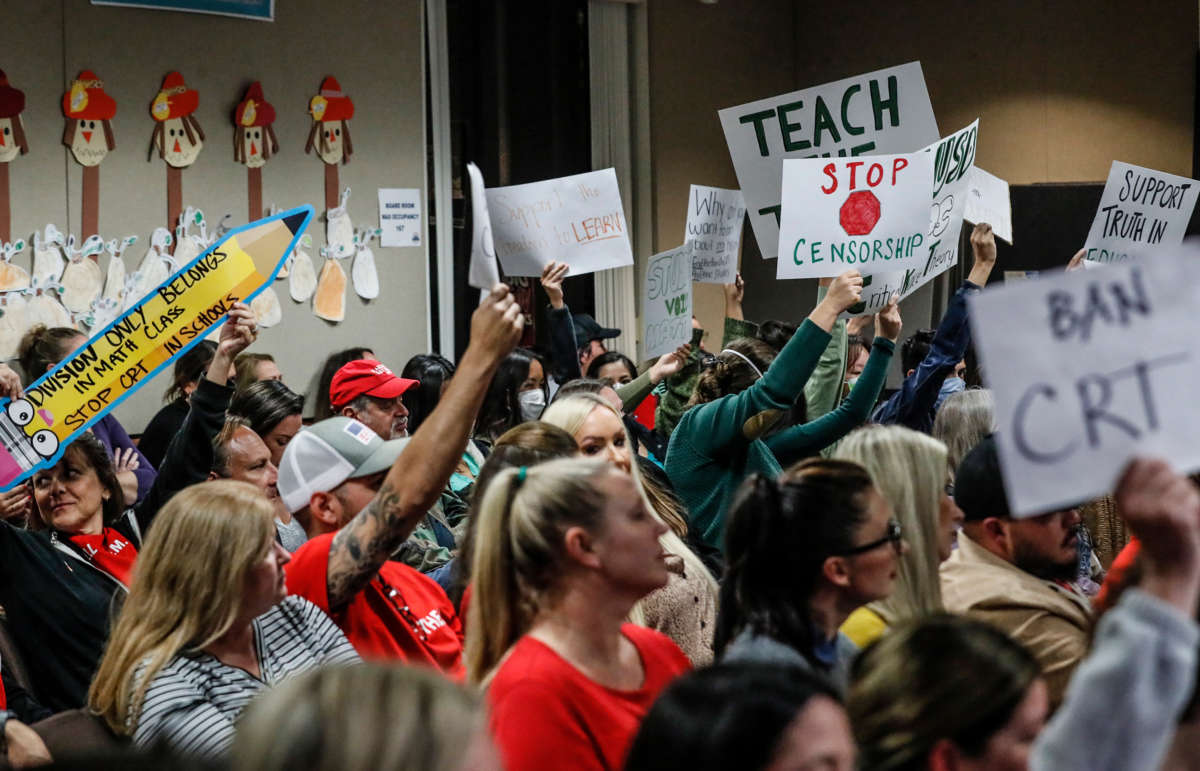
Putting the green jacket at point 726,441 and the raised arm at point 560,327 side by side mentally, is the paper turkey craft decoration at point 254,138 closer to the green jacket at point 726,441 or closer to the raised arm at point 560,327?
the raised arm at point 560,327

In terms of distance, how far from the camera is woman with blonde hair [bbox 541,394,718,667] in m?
3.03

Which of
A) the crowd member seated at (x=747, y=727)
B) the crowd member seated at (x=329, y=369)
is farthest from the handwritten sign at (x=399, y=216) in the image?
the crowd member seated at (x=747, y=727)

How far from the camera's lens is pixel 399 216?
780 centimetres

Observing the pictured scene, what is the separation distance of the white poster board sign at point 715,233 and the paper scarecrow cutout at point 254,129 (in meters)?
2.43

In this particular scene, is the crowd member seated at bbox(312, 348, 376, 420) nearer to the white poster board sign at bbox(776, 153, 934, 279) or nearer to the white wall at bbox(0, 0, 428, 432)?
the white wall at bbox(0, 0, 428, 432)

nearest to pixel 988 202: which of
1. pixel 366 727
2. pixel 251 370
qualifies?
pixel 251 370

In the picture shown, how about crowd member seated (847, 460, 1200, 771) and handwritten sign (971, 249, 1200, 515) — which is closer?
crowd member seated (847, 460, 1200, 771)

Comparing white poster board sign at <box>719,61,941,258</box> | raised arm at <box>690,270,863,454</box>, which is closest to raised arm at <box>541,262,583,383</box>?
white poster board sign at <box>719,61,941,258</box>

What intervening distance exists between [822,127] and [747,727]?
3.76 metres

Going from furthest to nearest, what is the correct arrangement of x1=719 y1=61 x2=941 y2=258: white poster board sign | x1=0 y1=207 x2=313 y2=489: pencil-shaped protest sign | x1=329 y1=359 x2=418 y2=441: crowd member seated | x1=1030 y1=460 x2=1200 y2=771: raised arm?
x1=719 y1=61 x2=941 y2=258: white poster board sign
x1=329 y1=359 x2=418 y2=441: crowd member seated
x1=0 y1=207 x2=313 y2=489: pencil-shaped protest sign
x1=1030 y1=460 x2=1200 y2=771: raised arm

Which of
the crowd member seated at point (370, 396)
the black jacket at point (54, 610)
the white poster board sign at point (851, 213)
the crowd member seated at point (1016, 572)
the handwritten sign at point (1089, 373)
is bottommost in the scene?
the black jacket at point (54, 610)

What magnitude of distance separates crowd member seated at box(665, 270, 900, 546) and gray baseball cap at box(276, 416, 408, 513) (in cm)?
112

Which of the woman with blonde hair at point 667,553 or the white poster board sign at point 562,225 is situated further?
the white poster board sign at point 562,225

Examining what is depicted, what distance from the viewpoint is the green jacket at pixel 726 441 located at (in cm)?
362
